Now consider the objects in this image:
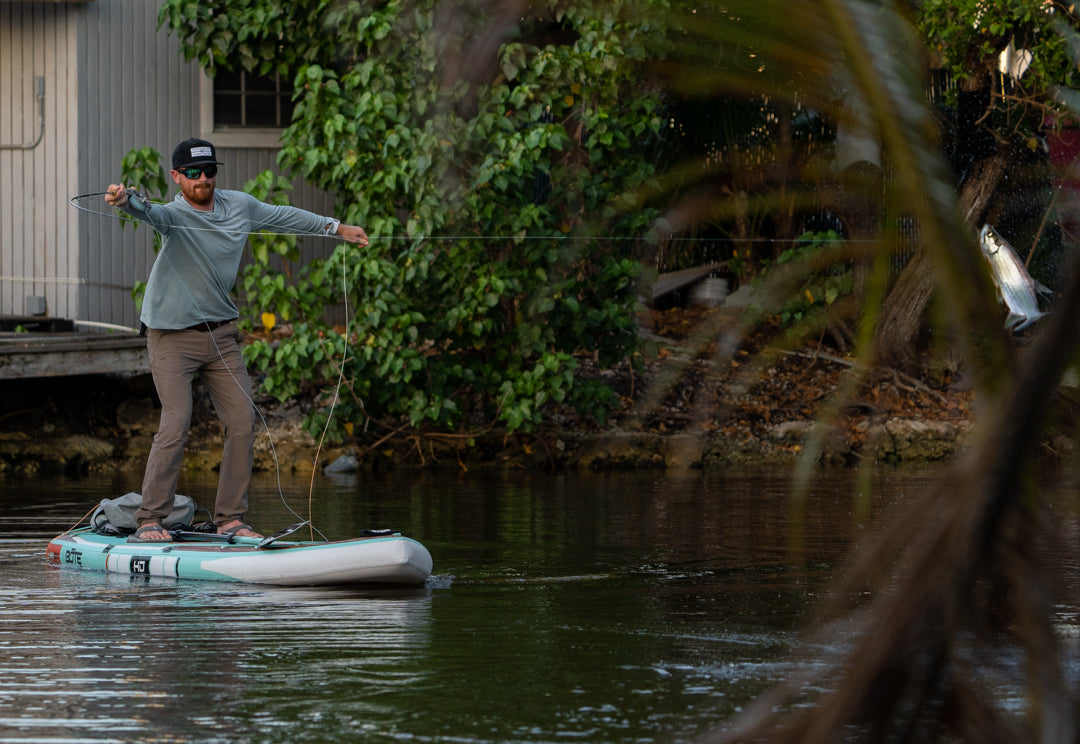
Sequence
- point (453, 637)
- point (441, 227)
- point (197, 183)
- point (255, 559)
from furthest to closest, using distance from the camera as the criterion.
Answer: point (441, 227), point (197, 183), point (255, 559), point (453, 637)

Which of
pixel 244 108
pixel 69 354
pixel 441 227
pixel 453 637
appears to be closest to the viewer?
pixel 453 637

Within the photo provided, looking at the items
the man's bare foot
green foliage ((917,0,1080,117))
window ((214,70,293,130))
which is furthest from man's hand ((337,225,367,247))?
window ((214,70,293,130))

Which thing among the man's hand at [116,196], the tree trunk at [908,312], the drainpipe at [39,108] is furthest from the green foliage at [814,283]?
the drainpipe at [39,108]

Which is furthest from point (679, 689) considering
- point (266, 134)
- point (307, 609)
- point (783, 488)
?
point (266, 134)

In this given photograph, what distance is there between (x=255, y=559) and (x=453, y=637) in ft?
6.05

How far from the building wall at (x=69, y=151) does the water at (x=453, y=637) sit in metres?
5.53

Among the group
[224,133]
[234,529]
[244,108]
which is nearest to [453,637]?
[234,529]

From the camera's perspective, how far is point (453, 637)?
5.39 meters

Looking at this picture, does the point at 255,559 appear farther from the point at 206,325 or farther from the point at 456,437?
the point at 456,437

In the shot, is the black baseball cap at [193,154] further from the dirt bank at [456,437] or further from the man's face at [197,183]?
the dirt bank at [456,437]

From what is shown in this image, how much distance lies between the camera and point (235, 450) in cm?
781

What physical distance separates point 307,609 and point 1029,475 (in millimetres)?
4741

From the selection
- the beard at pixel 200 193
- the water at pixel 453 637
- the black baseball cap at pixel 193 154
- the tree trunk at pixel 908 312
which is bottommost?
the water at pixel 453 637

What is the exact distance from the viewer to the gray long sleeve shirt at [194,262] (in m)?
7.73
